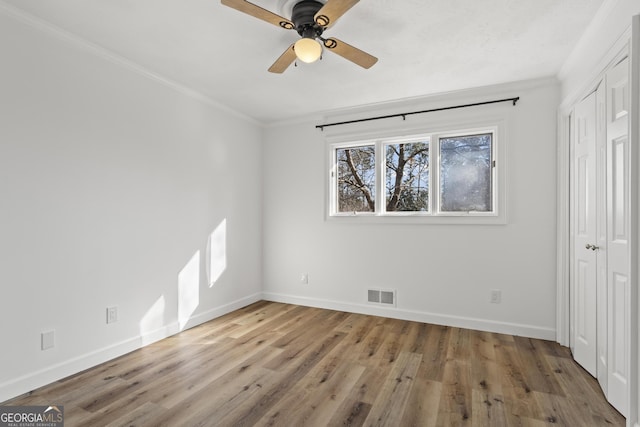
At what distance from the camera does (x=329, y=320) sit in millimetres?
3705

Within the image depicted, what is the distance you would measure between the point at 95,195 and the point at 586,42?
3954 mm

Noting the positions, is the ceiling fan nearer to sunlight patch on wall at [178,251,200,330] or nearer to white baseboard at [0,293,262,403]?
sunlight patch on wall at [178,251,200,330]

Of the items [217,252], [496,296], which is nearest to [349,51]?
[217,252]

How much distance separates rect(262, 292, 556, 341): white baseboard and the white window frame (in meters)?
1.05

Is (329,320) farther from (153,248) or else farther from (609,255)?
(609,255)

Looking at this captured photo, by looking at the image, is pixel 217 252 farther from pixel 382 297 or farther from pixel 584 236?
pixel 584 236

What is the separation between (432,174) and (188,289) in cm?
300

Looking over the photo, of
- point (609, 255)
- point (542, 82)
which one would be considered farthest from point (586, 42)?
point (609, 255)

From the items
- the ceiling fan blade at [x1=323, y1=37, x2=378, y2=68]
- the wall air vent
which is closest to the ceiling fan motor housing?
the ceiling fan blade at [x1=323, y1=37, x2=378, y2=68]

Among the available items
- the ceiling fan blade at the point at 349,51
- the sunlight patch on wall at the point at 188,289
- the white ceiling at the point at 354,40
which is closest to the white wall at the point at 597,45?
the white ceiling at the point at 354,40

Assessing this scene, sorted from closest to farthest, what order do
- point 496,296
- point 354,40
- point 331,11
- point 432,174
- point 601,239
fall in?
1. point 331,11
2. point 601,239
3. point 354,40
4. point 496,296
5. point 432,174

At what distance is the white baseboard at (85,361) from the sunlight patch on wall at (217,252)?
43 centimetres

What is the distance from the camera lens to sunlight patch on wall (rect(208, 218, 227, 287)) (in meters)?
3.74

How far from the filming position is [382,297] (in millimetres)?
3850
